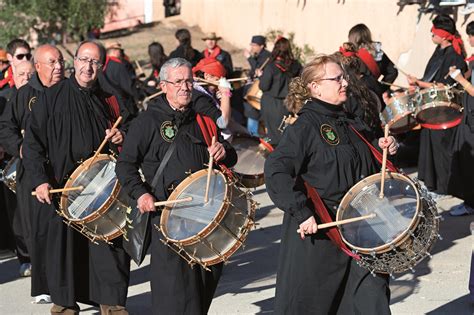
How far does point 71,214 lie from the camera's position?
677cm

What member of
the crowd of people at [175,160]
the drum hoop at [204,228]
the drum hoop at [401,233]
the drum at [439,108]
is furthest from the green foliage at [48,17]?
the drum hoop at [401,233]

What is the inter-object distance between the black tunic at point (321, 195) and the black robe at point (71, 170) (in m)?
1.73

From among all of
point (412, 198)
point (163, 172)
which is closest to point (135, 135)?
point (163, 172)

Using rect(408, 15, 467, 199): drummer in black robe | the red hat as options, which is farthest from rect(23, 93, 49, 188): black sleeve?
rect(408, 15, 467, 199): drummer in black robe

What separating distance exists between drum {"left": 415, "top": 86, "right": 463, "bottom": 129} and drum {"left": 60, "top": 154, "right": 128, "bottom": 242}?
3620 mm

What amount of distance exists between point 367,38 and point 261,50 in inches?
206

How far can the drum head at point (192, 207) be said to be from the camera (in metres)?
6.00

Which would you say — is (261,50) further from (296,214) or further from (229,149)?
(296,214)

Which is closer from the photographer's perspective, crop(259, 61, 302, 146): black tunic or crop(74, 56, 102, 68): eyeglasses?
crop(74, 56, 102, 68): eyeglasses

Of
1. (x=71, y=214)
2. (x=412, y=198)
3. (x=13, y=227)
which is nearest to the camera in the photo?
(x=412, y=198)

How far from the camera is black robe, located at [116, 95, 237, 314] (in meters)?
6.22

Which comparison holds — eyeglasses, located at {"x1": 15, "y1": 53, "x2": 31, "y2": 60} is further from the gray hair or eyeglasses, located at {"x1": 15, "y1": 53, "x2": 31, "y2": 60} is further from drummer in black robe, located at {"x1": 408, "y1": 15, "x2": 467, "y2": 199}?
drummer in black robe, located at {"x1": 408, "y1": 15, "x2": 467, "y2": 199}

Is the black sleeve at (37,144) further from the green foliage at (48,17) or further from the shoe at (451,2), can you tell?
the green foliage at (48,17)

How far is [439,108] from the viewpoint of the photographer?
9461mm
